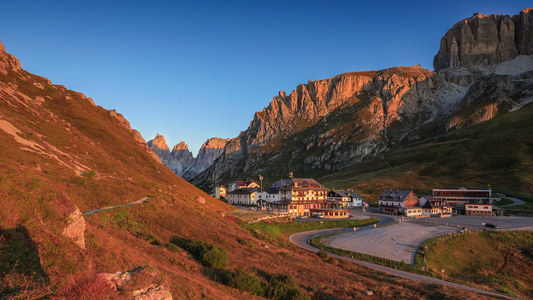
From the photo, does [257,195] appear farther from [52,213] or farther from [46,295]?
[46,295]

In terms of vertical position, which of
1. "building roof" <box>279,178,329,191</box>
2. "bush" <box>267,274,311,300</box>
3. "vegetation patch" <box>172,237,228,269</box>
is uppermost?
"building roof" <box>279,178,329,191</box>

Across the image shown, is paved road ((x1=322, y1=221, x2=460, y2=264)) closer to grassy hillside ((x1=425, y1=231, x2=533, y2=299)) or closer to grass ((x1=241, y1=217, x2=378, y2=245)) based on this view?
grassy hillside ((x1=425, y1=231, x2=533, y2=299))

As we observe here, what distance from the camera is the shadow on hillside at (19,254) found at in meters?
13.2

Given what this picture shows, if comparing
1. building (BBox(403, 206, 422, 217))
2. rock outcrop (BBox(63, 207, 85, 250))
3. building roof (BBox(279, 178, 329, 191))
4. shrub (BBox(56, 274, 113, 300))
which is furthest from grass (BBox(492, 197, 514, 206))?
shrub (BBox(56, 274, 113, 300))

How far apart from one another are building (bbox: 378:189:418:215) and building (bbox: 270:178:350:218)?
2161cm

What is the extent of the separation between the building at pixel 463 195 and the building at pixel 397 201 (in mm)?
19659

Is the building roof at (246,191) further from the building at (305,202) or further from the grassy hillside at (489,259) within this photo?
the grassy hillside at (489,259)

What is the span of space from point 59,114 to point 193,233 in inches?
3303

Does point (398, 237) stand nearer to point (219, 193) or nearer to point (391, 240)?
point (391, 240)

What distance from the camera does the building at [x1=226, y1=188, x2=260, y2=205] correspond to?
125062 mm

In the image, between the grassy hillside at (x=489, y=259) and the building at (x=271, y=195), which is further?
the building at (x=271, y=195)

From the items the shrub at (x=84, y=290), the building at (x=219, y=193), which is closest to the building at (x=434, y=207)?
the building at (x=219, y=193)

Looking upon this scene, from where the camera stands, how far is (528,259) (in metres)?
62.6

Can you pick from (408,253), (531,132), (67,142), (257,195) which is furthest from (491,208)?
(67,142)
